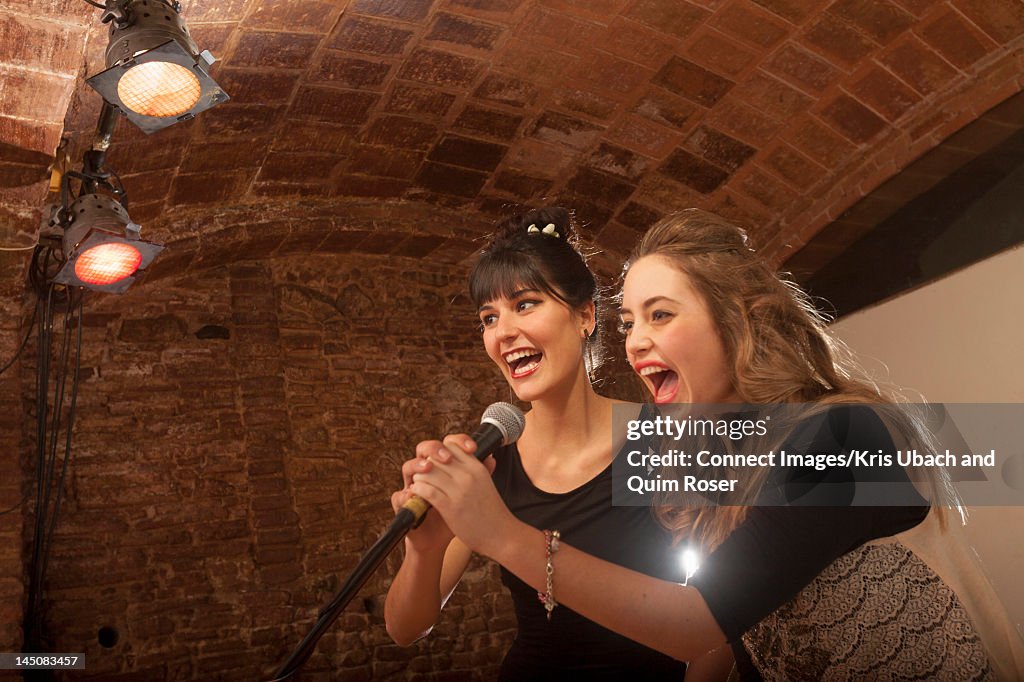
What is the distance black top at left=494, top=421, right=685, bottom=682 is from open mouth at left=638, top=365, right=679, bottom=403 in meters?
0.33

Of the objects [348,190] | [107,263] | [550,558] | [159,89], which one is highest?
[348,190]

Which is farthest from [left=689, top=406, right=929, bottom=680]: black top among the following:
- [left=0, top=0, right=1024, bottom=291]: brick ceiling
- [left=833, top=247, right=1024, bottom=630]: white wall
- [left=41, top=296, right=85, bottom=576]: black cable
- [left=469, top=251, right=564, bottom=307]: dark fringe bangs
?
[left=41, top=296, right=85, bottom=576]: black cable

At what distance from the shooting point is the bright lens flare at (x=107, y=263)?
12.2ft

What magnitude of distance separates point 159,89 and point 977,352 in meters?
3.93

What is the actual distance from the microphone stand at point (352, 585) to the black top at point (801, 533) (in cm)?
44

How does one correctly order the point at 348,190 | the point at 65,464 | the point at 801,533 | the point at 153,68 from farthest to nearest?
the point at 348,190 < the point at 65,464 < the point at 153,68 < the point at 801,533

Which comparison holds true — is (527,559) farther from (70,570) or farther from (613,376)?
(613,376)

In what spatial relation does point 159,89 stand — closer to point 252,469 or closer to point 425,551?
point 425,551

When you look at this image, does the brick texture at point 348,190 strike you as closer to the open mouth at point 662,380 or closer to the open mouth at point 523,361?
the open mouth at point 523,361

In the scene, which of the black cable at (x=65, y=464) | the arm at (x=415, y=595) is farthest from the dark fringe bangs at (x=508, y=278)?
the black cable at (x=65, y=464)

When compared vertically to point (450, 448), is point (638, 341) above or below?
above

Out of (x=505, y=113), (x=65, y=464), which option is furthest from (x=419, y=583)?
(x=505, y=113)

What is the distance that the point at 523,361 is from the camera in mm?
2215

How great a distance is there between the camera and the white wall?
4.52 m
